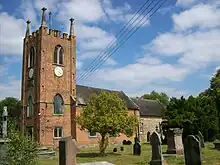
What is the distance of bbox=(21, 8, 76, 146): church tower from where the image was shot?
36.8 metres

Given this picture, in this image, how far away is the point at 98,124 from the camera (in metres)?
24.4

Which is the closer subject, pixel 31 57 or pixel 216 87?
pixel 31 57

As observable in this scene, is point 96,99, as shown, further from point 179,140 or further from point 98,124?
point 179,140

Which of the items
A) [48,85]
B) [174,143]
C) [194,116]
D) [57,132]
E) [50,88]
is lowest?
[174,143]

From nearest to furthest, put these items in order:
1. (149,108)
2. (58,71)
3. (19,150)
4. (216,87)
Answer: (19,150), (58,71), (216,87), (149,108)

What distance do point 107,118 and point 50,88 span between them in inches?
626

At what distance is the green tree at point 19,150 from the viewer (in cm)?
1012

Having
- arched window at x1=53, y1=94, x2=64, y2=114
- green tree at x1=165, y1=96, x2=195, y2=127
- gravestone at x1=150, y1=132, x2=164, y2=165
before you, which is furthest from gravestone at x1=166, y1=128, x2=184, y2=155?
arched window at x1=53, y1=94, x2=64, y2=114

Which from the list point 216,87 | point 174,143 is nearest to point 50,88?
point 174,143

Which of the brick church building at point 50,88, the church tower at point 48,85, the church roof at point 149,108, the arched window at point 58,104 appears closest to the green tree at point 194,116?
the brick church building at point 50,88

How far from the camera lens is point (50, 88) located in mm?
37969

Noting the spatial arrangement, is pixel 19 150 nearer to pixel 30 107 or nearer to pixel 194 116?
pixel 30 107

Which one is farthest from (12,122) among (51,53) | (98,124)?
(51,53)

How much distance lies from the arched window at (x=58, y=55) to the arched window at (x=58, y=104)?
490cm
